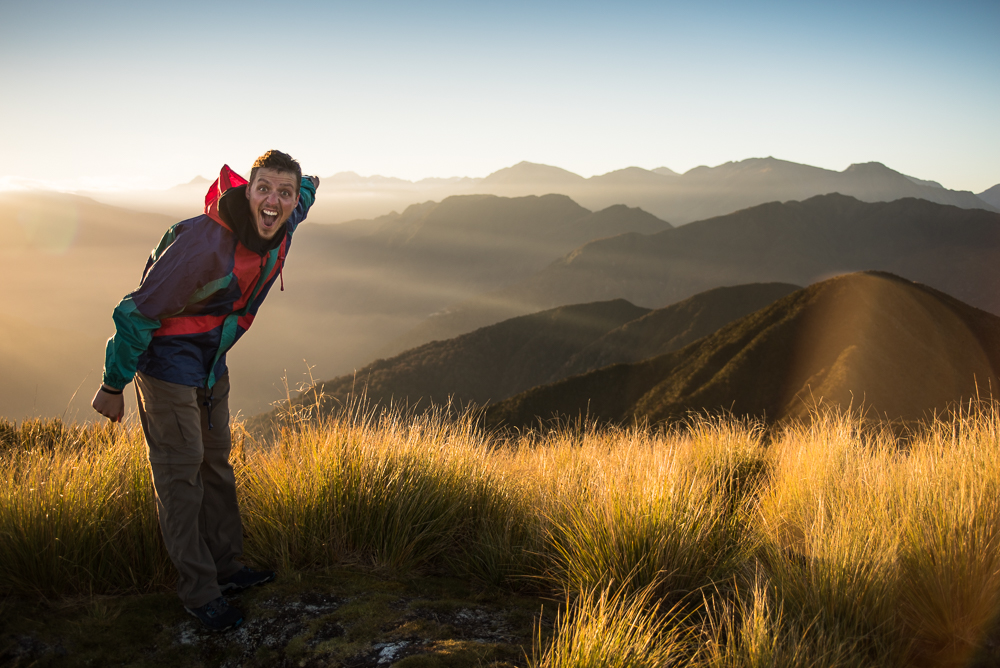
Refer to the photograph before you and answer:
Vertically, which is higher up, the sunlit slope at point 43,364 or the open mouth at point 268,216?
the open mouth at point 268,216

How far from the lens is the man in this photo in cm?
216

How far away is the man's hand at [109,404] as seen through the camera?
6.98 ft

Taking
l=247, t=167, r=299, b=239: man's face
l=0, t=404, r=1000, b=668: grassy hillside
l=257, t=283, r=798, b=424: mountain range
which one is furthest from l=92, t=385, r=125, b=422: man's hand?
l=257, t=283, r=798, b=424: mountain range

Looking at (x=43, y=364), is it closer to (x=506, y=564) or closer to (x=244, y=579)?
(x=244, y=579)

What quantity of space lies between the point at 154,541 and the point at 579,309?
2372 inches

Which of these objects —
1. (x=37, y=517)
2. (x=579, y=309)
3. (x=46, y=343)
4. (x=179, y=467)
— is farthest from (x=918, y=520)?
(x=46, y=343)

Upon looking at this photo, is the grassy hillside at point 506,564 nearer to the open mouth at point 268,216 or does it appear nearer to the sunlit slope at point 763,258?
the open mouth at point 268,216

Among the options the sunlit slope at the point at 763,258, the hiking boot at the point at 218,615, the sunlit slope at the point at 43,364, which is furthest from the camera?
the sunlit slope at the point at 763,258

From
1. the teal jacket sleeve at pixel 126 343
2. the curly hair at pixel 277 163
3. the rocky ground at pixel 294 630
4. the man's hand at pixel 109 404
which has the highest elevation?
the curly hair at pixel 277 163

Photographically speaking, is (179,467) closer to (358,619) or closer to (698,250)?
(358,619)

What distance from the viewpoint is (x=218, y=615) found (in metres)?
2.21

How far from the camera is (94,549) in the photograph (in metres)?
2.54

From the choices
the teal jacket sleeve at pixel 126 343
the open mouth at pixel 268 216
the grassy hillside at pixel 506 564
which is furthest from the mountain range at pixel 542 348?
the teal jacket sleeve at pixel 126 343

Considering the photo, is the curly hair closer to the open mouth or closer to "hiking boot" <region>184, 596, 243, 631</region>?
the open mouth
